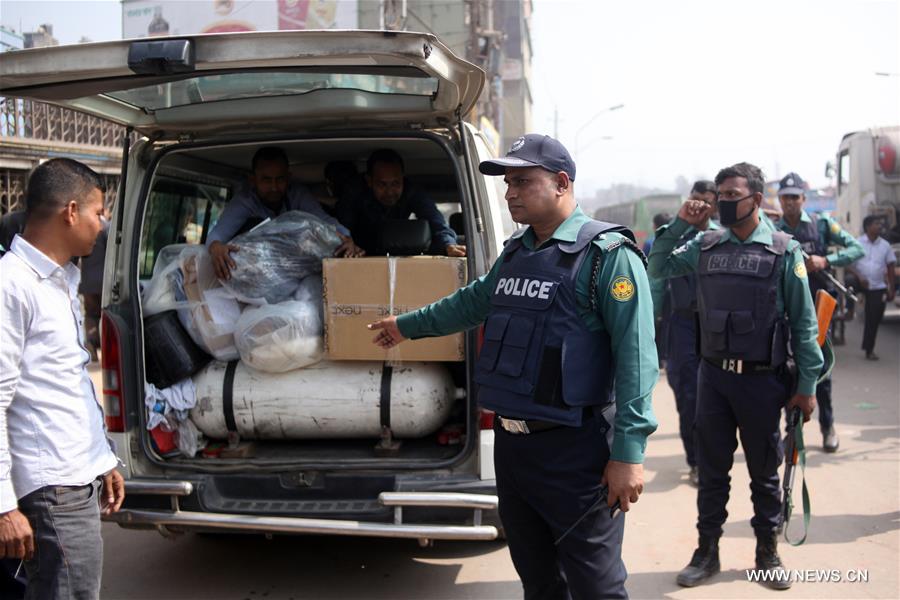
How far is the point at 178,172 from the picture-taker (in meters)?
4.46

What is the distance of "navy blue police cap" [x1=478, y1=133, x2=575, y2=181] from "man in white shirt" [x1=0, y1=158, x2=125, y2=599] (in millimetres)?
1253

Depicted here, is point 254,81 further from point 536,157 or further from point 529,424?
point 529,424

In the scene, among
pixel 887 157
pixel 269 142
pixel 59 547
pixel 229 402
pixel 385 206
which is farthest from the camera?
pixel 887 157

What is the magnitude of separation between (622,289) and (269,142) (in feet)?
6.84

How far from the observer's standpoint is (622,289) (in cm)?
229

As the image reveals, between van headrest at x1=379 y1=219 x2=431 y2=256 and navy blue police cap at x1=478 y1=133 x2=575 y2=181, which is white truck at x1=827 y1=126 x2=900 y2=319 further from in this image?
navy blue police cap at x1=478 y1=133 x2=575 y2=181

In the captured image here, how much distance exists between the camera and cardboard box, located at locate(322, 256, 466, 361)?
3426 millimetres

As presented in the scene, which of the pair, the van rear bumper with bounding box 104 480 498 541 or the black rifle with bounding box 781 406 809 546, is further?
the black rifle with bounding box 781 406 809 546

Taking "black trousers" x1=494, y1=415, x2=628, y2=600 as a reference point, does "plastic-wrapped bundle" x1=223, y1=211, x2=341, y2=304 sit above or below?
above

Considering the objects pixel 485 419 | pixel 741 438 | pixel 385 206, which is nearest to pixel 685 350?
pixel 741 438

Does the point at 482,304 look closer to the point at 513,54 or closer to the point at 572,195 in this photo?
the point at 572,195

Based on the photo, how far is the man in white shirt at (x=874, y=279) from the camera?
963 centimetres

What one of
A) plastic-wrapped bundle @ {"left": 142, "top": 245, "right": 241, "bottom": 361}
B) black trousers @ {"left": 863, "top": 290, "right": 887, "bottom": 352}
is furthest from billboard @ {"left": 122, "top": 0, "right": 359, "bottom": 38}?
plastic-wrapped bundle @ {"left": 142, "top": 245, "right": 241, "bottom": 361}

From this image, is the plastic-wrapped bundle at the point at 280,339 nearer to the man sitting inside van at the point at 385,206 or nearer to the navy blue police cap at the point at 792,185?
the man sitting inside van at the point at 385,206
